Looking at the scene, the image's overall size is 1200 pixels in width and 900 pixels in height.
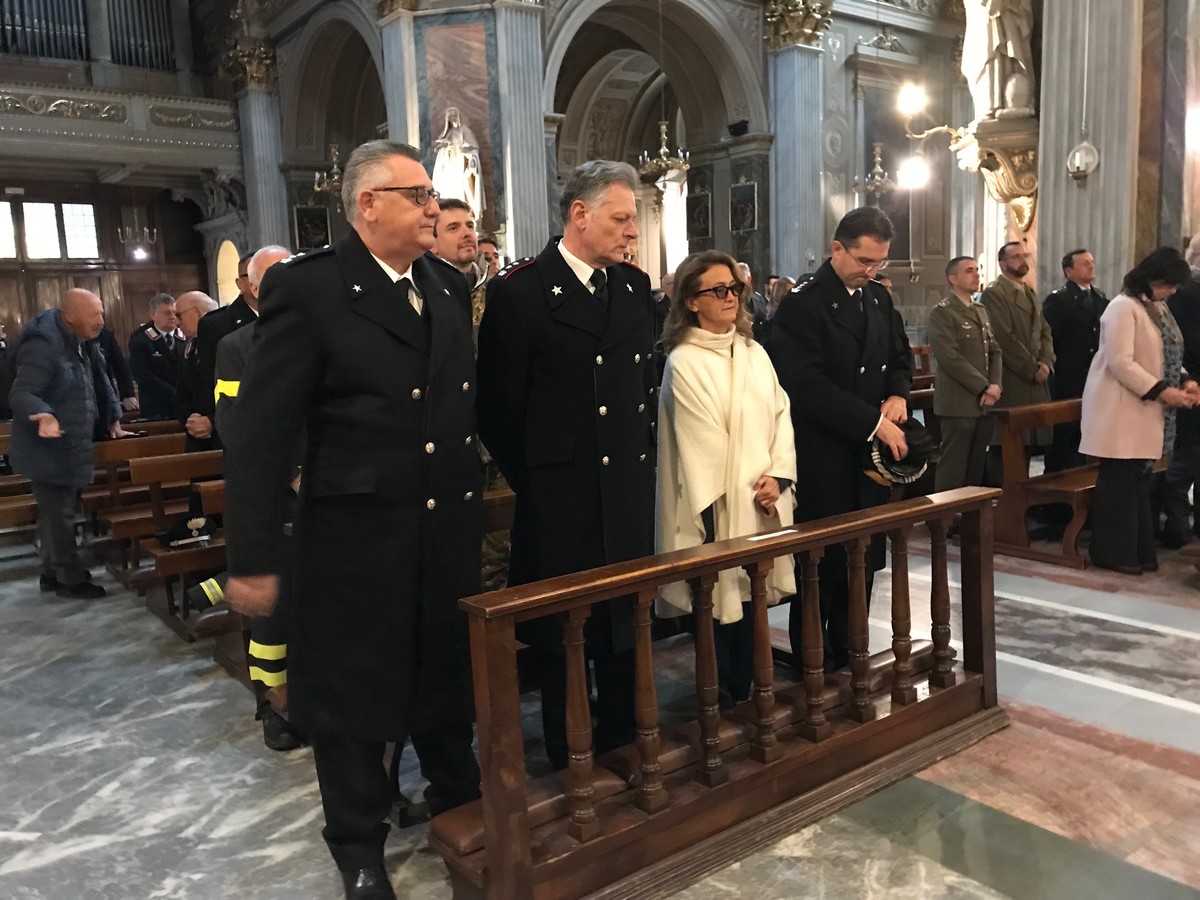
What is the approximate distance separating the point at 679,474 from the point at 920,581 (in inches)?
86.8

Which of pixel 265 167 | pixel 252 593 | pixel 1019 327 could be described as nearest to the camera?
pixel 252 593

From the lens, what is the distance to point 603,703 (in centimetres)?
255

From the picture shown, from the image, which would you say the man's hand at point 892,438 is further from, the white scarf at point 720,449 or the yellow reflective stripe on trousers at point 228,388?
the yellow reflective stripe on trousers at point 228,388

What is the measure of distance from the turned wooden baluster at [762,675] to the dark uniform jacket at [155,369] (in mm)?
6323

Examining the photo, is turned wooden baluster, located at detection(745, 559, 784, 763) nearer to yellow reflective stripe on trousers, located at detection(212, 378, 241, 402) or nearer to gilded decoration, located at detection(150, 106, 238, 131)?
yellow reflective stripe on trousers, located at detection(212, 378, 241, 402)

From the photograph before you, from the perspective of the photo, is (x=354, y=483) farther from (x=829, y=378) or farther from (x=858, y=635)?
(x=829, y=378)

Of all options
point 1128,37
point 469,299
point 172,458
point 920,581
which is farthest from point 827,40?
point 469,299

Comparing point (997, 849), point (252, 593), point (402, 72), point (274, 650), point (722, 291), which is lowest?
point (997, 849)

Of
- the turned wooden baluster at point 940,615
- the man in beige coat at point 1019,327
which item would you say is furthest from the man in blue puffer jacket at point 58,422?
the man in beige coat at point 1019,327

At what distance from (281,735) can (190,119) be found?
40.6ft

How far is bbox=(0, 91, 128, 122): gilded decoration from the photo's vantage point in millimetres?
11414

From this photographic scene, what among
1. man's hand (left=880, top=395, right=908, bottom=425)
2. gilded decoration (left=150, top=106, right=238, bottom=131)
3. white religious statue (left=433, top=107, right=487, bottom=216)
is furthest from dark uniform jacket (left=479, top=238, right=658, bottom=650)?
gilded decoration (left=150, top=106, right=238, bottom=131)

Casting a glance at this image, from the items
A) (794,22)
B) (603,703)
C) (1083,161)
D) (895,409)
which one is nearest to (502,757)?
(603,703)

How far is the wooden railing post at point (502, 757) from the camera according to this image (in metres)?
1.84
